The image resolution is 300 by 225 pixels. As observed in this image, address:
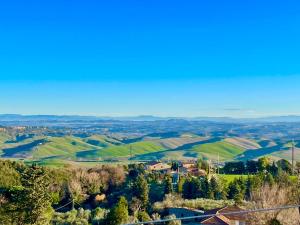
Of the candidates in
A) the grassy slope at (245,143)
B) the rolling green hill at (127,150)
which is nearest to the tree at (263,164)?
the rolling green hill at (127,150)

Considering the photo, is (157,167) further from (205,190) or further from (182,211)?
(182,211)

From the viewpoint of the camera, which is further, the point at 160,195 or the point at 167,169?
the point at 167,169

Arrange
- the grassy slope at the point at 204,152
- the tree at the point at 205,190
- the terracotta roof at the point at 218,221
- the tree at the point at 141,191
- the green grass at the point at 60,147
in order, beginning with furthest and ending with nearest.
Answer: the green grass at the point at 60,147, the grassy slope at the point at 204,152, the tree at the point at 205,190, the tree at the point at 141,191, the terracotta roof at the point at 218,221

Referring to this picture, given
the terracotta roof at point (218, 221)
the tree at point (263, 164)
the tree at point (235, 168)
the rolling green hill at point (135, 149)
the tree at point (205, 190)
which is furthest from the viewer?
the rolling green hill at point (135, 149)

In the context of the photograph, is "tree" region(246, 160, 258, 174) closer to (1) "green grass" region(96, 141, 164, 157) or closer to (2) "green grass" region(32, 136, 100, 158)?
(1) "green grass" region(96, 141, 164, 157)

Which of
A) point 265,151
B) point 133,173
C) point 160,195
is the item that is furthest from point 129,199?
point 265,151

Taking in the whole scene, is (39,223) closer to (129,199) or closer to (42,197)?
(42,197)

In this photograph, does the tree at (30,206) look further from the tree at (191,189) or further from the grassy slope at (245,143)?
the grassy slope at (245,143)

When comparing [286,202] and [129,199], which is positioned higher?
[286,202]

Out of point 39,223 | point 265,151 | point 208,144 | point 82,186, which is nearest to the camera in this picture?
point 39,223
